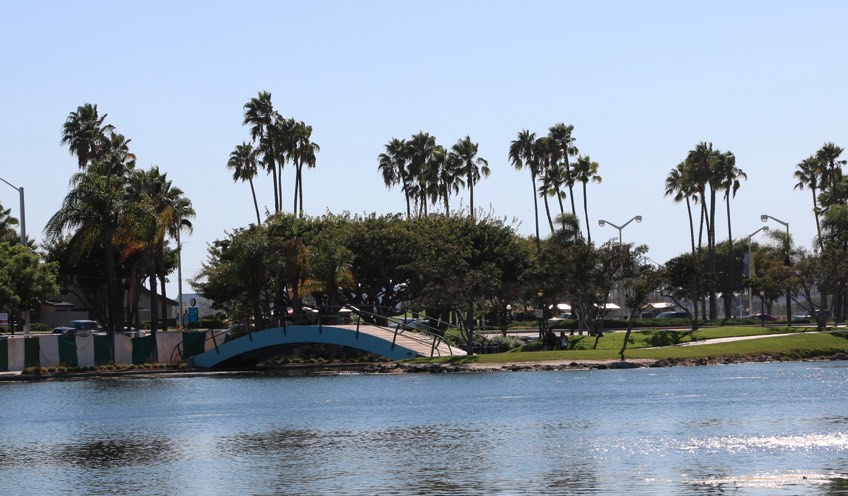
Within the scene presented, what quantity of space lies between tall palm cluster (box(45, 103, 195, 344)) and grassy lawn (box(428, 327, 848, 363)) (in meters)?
20.2

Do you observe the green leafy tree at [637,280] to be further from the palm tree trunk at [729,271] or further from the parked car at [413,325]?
the palm tree trunk at [729,271]

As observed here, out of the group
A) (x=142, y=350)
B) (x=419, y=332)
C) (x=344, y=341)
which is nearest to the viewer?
(x=344, y=341)

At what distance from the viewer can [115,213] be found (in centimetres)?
7700

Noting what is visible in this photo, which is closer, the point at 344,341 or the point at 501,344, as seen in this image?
the point at 344,341

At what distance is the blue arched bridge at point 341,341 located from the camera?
7250 cm

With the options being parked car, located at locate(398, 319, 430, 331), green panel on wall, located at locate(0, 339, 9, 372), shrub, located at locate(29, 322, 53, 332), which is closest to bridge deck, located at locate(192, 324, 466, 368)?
parked car, located at locate(398, 319, 430, 331)

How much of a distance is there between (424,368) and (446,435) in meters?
28.6

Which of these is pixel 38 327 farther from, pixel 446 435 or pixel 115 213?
pixel 446 435

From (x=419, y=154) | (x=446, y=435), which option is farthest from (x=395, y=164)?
(x=446, y=435)

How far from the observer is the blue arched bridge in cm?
7250

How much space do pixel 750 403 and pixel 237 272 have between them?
131 feet

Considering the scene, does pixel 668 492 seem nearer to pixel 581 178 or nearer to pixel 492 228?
pixel 492 228

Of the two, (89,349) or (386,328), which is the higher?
(386,328)

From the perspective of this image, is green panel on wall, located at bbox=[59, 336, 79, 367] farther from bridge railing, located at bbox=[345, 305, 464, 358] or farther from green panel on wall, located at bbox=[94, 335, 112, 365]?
bridge railing, located at bbox=[345, 305, 464, 358]
